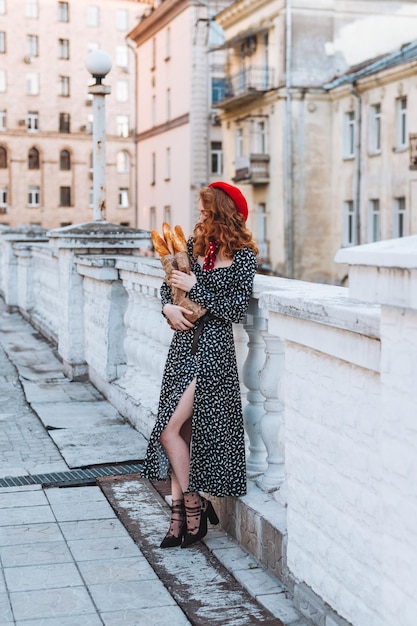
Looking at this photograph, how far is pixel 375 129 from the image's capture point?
33.6m

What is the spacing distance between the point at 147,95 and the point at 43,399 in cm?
5015

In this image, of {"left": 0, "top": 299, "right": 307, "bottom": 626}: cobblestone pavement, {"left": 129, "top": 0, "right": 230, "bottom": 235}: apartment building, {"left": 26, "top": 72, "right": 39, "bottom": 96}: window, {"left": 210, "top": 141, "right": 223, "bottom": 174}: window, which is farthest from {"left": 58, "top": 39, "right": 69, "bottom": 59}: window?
{"left": 0, "top": 299, "right": 307, "bottom": 626}: cobblestone pavement

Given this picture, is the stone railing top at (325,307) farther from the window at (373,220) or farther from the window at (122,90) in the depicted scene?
the window at (122,90)

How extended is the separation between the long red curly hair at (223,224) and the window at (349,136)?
32.0 m

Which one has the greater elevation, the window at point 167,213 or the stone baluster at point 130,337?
the window at point 167,213

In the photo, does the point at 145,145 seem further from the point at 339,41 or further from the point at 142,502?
the point at 142,502

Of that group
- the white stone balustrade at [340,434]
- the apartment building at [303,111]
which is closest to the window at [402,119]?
the apartment building at [303,111]

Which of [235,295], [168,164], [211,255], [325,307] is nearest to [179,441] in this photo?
[235,295]

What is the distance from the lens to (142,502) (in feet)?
18.8

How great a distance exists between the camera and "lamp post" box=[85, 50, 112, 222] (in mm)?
11148

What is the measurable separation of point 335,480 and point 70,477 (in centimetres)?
281

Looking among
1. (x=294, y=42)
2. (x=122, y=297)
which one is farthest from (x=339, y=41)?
(x=122, y=297)

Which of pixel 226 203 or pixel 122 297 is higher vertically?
pixel 226 203

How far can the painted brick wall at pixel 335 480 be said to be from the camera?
3465mm
